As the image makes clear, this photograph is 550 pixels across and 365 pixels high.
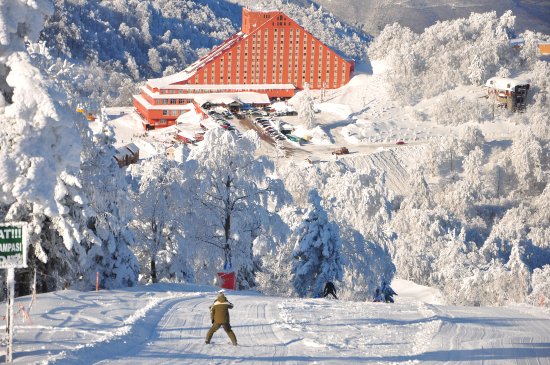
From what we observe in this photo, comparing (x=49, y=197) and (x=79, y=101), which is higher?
(x=79, y=101)

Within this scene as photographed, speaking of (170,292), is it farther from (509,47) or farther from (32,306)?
(509,47)

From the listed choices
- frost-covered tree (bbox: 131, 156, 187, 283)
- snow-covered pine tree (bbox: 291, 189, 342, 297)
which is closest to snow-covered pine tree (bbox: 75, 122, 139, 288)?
frost-covered tree (bbox: 131, 156, 187, 283)

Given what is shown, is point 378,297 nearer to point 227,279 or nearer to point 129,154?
point 227,279

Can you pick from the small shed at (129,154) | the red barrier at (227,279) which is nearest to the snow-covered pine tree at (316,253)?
the red barrier at (227,279)

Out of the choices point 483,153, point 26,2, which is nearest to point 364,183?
point 483,153

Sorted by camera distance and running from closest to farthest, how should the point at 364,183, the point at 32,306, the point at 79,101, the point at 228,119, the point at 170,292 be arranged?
the point at 32,306
the point at 170,292
the point at 79,101
the point at 364,183
the point at 228,119

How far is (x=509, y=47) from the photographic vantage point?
7856 centimetres

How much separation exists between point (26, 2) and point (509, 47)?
217ft

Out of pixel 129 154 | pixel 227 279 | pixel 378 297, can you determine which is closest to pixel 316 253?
pixel 227 279

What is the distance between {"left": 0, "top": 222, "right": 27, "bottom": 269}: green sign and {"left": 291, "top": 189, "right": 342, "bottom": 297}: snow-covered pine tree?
616 inches

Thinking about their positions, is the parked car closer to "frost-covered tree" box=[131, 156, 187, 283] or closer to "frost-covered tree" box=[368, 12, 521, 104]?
"frost-covered tree" box=[368, 12, 521, 104]

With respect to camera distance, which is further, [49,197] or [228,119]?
[228,119]

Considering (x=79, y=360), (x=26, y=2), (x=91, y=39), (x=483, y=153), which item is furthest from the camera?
(x=91, y=39)

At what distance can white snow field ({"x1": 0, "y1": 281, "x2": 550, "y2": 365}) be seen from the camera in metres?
14.5
